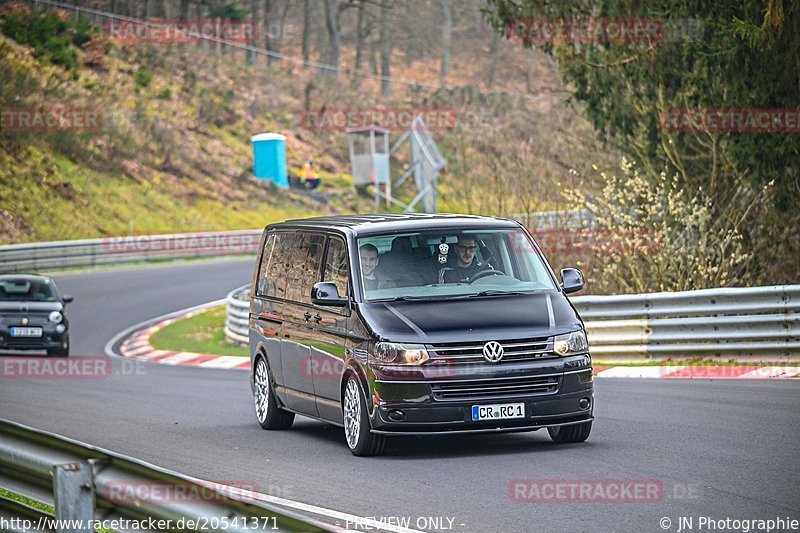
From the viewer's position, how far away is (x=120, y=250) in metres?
42.4

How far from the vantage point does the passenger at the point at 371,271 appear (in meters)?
11.3

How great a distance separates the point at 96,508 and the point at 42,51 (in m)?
53.8

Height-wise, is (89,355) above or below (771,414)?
below

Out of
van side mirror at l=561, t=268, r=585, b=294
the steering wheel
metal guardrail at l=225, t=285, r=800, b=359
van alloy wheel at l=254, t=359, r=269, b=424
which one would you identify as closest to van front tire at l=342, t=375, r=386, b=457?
the steering wheel

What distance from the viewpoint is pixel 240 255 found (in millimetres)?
48125

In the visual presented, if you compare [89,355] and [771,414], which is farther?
[89,355]

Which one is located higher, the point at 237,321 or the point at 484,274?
the point at 484,274

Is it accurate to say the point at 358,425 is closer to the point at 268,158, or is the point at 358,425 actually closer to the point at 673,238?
the point at 673,238

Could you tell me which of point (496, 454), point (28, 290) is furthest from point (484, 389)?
point (28, 290)

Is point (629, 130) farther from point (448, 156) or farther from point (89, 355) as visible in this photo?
point (448, 156)

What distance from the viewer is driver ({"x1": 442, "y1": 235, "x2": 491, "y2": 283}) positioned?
11.5m

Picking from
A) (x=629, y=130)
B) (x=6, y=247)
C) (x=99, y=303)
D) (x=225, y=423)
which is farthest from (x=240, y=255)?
(x=225, y=423)

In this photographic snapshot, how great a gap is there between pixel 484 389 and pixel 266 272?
12.7ft

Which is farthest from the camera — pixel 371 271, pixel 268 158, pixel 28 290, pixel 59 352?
pixel 268 158
